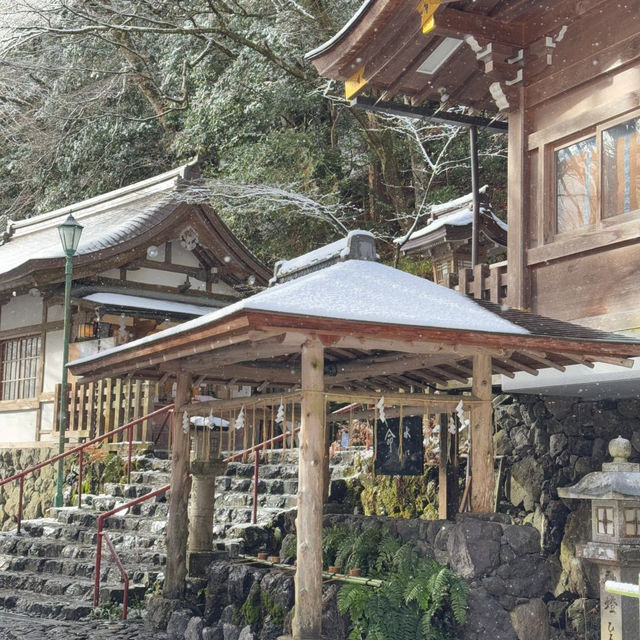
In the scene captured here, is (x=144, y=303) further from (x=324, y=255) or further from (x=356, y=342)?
(x=356, y=342)

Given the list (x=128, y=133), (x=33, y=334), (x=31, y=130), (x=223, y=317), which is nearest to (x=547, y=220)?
(x=223, y=317)

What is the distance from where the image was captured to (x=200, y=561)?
11.4 meters

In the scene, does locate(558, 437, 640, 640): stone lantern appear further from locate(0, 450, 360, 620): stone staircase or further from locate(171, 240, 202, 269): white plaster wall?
locate(171, 240, 202, 269): white plaster wall

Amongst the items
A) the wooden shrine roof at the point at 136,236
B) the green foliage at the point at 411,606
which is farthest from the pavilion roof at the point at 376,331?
the wooden shrine roof at the point at 136,236

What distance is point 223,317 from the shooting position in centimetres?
774

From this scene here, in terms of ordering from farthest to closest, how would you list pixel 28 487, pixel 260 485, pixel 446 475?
pixel 28 487, pixel 260 485, pixel 446 475

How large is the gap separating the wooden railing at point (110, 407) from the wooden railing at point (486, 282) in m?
8.01

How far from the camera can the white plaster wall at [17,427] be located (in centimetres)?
2134

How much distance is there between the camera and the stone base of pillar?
11.4 metres

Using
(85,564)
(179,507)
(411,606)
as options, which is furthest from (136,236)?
(411,606)

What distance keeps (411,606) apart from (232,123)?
19.4 meters

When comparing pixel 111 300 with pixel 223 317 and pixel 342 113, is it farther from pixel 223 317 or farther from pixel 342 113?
pixel 223 317

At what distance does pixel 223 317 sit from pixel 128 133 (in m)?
23.5

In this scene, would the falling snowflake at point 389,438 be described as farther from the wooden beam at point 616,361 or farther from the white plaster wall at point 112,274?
the white plaster wall at point 112,274
